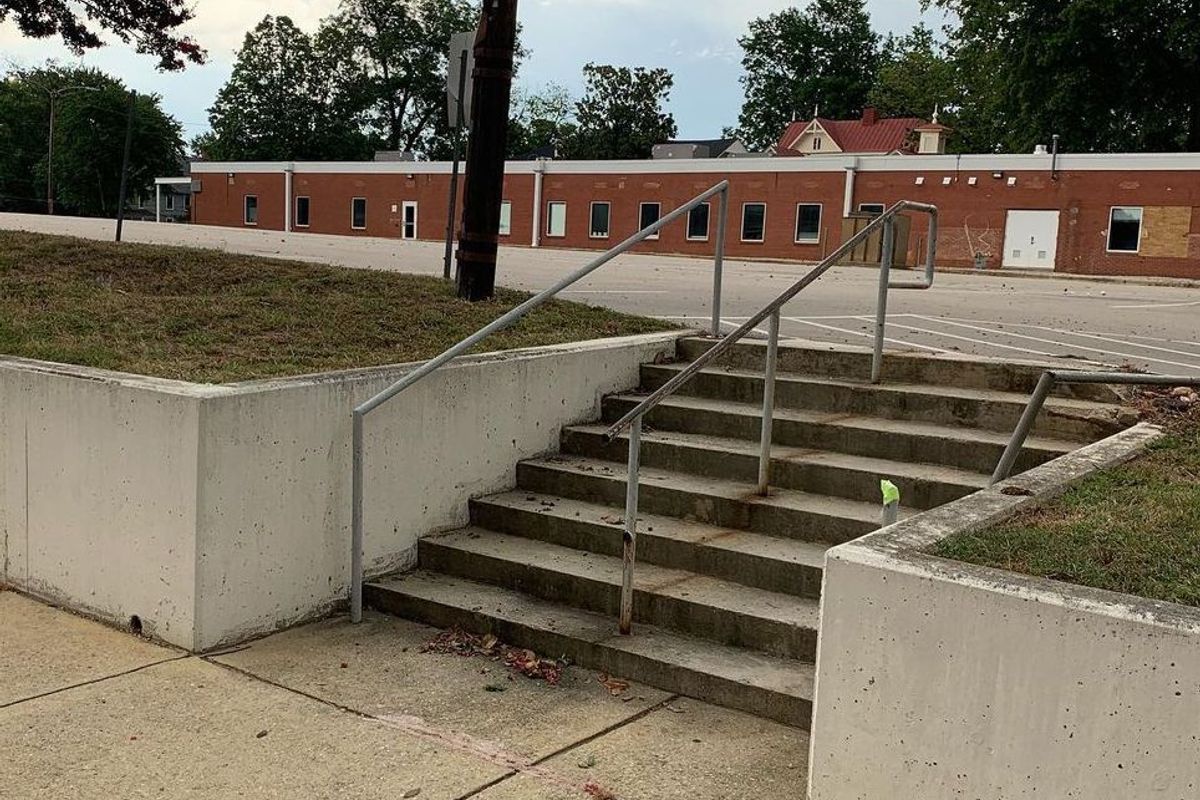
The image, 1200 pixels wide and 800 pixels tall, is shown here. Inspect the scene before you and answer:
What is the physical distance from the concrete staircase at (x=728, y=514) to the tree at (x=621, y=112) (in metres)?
78.0

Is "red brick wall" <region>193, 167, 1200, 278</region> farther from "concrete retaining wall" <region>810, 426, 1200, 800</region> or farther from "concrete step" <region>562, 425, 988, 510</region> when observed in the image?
"concrete retaining wall" <region>810, 426, 1200, 800</region>

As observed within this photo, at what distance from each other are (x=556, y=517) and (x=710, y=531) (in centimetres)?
80

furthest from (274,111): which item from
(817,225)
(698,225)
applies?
(817,225)

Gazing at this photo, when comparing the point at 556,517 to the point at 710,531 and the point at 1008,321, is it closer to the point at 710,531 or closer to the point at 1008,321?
the point at 710,531

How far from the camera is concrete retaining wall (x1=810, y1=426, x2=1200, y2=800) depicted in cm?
282

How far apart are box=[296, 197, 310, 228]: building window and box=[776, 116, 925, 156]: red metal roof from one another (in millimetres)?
29787

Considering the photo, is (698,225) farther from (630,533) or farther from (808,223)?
(630,533)

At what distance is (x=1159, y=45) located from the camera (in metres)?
41.0

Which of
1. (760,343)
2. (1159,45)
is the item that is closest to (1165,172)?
(1159,45)

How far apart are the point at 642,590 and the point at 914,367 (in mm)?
2413

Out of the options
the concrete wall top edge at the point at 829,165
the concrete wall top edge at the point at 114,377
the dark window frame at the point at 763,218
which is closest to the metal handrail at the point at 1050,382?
the concrete wall top edge at the point at 114,377

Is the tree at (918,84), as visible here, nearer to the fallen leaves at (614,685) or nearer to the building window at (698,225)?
the building window at (698,225)

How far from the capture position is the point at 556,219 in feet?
152

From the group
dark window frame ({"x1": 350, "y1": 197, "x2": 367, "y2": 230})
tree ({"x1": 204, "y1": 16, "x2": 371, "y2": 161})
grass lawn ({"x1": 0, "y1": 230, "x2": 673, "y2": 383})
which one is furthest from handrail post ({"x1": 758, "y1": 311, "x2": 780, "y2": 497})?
tree ({"x1": 204, "y1": 16, "x2": 371, "y2": 161})
